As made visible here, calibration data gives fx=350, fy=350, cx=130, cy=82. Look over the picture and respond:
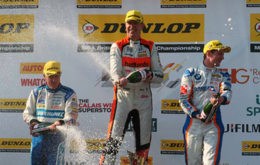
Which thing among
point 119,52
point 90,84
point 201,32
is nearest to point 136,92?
point 119,52

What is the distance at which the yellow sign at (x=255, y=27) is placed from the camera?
501 centimetres

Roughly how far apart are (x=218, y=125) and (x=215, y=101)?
0.27 m

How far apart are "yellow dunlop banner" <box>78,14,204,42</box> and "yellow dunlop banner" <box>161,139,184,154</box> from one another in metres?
1.47

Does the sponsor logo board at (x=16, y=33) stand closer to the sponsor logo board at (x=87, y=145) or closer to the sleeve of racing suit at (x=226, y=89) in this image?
the sponsor logo board at (x=87, y=145)

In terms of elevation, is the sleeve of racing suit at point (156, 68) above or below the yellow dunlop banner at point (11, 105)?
above

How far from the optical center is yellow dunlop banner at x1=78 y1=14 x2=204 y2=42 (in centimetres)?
507

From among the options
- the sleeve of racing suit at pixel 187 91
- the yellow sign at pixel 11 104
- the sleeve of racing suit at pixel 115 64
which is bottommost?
the yellow sign at pixel 11 104

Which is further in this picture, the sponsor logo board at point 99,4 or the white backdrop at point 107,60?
the sponsor logo board at point 99,4

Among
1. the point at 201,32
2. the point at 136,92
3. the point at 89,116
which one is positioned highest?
the point at 201,32

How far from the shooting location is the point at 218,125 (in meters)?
3.67

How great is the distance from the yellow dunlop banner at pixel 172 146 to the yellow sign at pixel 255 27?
1.81m

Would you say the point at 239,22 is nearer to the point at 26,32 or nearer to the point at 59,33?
the point at 59,33

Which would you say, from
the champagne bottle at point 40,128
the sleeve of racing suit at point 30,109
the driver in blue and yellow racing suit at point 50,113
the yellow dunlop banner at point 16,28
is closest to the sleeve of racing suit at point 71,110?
the driver in blue and yellow racing suit at point 50,113

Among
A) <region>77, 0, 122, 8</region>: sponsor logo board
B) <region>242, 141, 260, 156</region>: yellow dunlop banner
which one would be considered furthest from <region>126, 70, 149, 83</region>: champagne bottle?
<region>242, 141, 260, 156</region>: yellow dunlop banner
